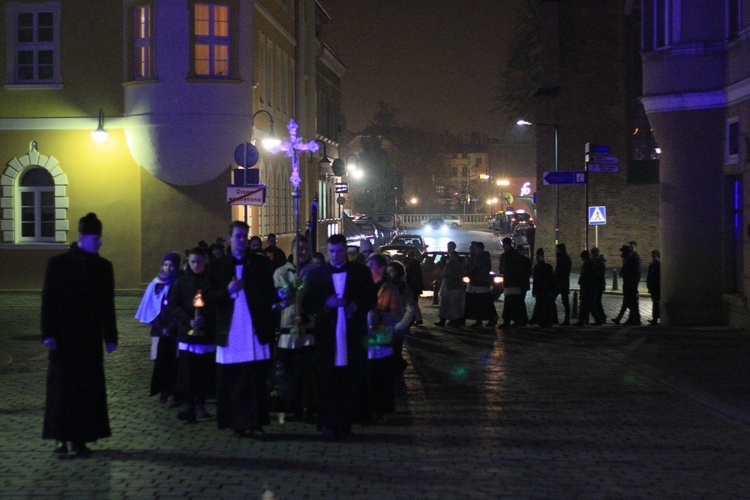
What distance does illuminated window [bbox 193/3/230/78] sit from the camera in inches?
1089

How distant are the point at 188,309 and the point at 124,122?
62.0 ft

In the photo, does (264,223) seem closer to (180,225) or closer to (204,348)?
(180,225)

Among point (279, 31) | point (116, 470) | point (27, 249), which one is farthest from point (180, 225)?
point (116, 470)

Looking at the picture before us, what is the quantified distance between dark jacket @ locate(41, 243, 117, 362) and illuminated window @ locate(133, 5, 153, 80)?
773 inches

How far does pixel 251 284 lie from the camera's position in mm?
9562

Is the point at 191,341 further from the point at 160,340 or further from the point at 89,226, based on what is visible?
the point at 89,226

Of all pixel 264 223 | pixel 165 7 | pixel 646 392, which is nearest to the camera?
pixel 646 392

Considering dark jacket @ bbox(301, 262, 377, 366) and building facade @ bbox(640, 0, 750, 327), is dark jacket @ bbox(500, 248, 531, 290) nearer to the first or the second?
building facade @ bbox(640, 0, 750, 327)

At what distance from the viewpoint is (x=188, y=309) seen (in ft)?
34.1

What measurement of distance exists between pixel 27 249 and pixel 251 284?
2050 cm

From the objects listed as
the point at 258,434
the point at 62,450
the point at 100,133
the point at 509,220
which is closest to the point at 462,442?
the point at 258,434

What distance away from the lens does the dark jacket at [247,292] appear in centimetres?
955

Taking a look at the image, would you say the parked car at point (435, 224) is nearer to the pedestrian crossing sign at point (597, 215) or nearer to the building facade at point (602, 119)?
the building facade at point (602, 119)

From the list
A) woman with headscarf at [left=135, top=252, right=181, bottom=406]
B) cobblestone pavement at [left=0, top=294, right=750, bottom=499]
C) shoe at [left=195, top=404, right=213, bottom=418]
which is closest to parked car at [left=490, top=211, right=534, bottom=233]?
cobblestone pavement at [left=0, top=294, right=750, bottom=499]
